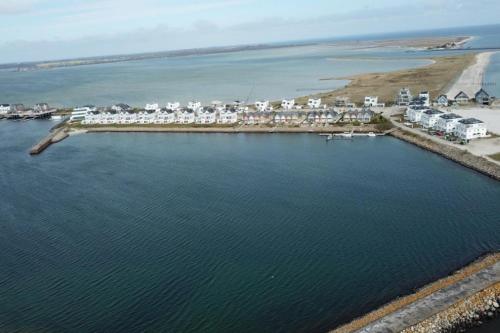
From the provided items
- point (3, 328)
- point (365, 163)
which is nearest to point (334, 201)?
point (365, 163)

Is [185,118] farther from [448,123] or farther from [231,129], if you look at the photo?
[448,123]

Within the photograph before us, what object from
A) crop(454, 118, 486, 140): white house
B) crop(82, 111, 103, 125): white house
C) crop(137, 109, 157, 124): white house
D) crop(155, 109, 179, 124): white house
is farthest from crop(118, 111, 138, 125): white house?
crop(454, 118, 486, 140): white house

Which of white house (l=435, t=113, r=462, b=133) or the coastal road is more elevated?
white house (l=435, t=113, r=462, b=133)

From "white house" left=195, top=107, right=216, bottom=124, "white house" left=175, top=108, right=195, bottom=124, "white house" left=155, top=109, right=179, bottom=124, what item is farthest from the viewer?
"white house" left=155, top=109, right=179, bottom=124

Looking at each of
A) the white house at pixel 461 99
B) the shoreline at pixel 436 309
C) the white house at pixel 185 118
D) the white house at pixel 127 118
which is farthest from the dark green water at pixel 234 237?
the white house at pixel 127 118

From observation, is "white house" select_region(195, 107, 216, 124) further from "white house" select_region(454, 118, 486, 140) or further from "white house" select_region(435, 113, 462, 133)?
"white house" select_region(454, 118, 486, 140)

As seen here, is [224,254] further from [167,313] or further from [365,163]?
[365,163]

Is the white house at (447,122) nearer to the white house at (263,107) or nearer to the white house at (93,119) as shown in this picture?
the white house at (263,107)
